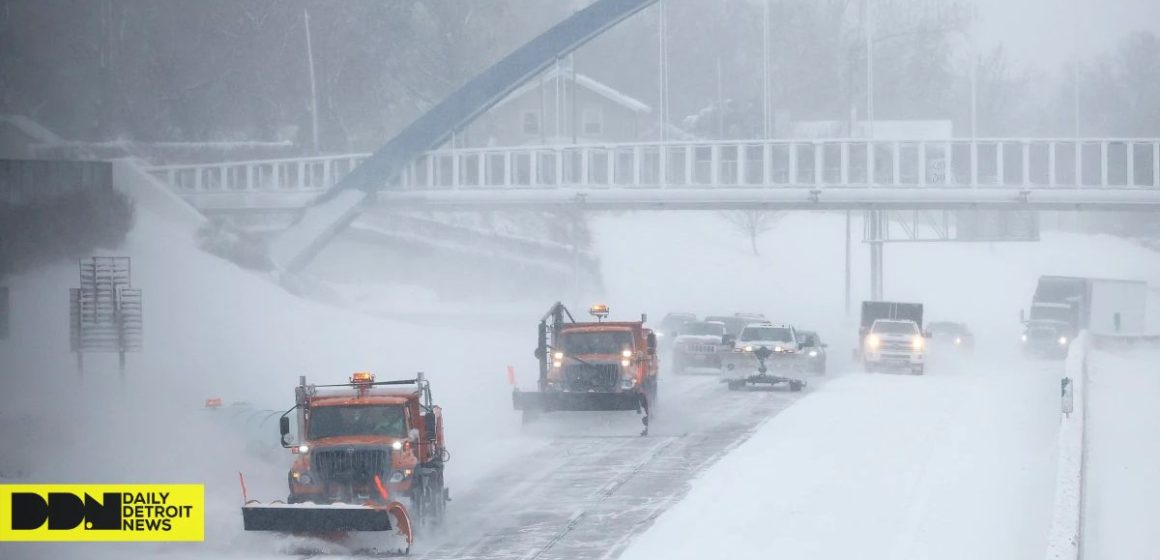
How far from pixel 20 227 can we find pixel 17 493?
23.3 m

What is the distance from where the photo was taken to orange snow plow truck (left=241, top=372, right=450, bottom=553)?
17.9 metres

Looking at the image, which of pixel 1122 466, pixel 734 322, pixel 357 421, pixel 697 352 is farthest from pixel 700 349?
pixel 357 421

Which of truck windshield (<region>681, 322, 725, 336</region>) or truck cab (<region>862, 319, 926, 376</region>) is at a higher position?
truck windshield (<region>681, 322, 725, 336</region>)

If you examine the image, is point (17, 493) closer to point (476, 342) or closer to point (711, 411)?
point (711, 411)

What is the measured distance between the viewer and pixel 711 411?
34.9m

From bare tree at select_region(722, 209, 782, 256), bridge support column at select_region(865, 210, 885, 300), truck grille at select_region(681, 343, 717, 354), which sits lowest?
truck grille at select_region(681, 343, 717, 354)

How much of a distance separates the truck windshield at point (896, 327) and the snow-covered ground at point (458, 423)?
2.40 meters

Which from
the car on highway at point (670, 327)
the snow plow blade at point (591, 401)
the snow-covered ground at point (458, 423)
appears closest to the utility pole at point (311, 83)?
the snow-covered ground at point (458, 423)

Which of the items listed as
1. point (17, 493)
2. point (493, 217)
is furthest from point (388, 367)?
point (493, 217)

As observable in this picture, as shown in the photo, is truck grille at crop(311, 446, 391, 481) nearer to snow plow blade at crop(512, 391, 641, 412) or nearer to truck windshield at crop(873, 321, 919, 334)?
snow plow blade at crop(512, 391, 641, 412)

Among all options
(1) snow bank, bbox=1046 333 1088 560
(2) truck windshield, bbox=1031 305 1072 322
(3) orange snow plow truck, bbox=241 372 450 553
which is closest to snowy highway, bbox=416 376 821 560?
(3) orange snow plow truck, bbox=241 372 450 553

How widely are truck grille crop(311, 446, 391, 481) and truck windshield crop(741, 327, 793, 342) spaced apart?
24.1 meters

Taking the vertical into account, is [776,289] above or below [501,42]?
below

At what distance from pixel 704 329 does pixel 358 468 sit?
99.9ft
